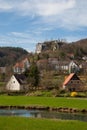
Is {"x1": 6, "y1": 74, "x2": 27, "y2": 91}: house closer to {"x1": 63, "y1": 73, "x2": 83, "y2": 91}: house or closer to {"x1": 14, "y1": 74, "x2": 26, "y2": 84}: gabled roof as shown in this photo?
{"x1": 14, "y1": 74, "x2": 26, "y2": 84}: gabled roof

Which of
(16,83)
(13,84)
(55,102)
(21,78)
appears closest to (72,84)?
(16,83)

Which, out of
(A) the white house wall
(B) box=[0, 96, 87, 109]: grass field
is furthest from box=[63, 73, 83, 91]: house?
(B) box=[0, 96, 87, 109]: grass field

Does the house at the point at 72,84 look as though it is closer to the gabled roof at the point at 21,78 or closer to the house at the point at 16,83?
the house at the point at 16,83

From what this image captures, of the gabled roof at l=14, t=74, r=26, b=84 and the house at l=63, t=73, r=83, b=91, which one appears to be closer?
the house at l=63, t=73, r=83, b=91

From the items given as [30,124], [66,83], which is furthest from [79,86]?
[30,124]

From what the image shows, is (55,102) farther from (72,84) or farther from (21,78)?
(21,78)

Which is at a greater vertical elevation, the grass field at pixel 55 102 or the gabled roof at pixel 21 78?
the gabled roof at pixel 21 78

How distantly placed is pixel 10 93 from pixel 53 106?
105 ft

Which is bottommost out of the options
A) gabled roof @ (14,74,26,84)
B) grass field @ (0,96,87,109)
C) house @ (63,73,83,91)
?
grass field @ (0,96,87,109)

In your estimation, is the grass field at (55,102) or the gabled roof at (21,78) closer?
the grass field at (55,102)

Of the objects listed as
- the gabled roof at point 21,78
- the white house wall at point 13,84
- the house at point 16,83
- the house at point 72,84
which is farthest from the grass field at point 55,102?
the gabled roof at point 21,78

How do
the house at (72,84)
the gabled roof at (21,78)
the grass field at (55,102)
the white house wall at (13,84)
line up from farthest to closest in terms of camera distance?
the gabled roof at (21,78)
the white house wall at (13,84)
the house at (72,84)
the grass field at (55,102)

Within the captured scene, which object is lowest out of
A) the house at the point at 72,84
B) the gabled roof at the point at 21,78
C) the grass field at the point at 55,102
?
the grass field at the point at 55,102

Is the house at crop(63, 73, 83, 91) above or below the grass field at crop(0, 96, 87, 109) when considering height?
above
